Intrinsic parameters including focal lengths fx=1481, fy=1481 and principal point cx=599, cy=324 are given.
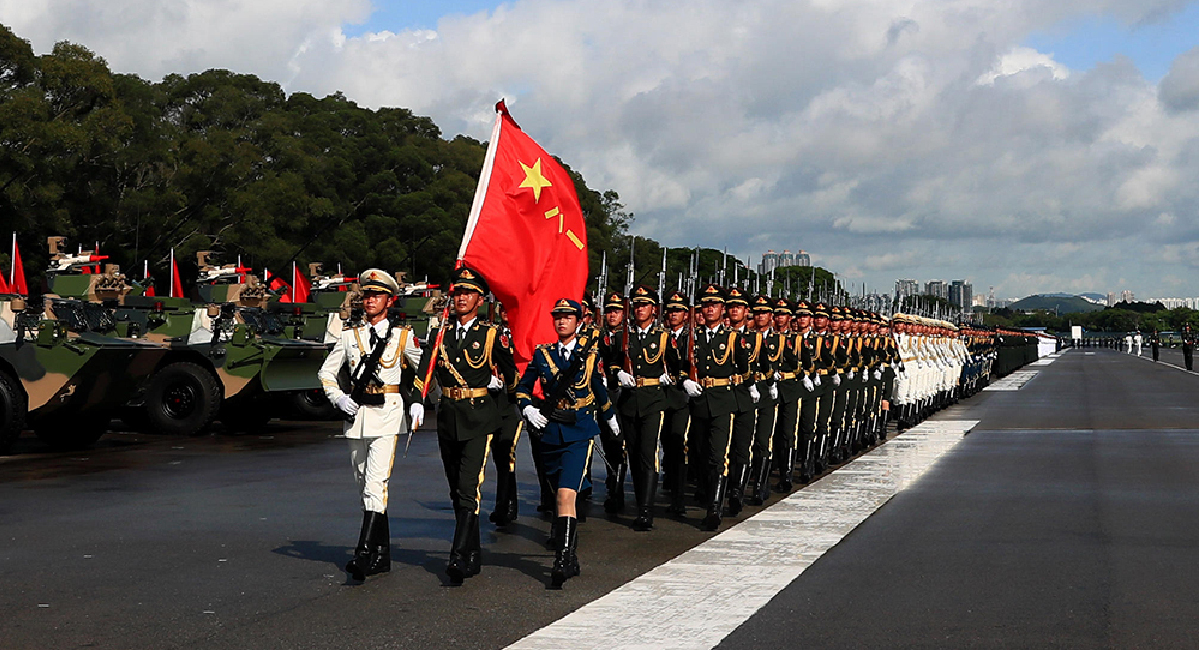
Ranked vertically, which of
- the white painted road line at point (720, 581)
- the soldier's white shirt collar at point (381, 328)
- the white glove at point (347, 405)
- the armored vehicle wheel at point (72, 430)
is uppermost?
the soldier's white shirt collar at point (381, 328)

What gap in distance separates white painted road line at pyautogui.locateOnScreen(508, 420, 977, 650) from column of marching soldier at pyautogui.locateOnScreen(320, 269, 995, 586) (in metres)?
0.45

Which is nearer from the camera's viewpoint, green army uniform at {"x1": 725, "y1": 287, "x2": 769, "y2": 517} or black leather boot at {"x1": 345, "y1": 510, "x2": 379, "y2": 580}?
black leather boot at {"x1": 345, "y1": 510, "x2": 379, "y2": 580}

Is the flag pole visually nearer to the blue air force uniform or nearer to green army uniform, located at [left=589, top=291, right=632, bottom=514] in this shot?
the blue air force uniform

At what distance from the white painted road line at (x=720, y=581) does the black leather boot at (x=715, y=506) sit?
0.17 meters

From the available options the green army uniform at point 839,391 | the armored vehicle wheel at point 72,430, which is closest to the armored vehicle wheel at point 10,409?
the armored vehicle wheel at point 72,430

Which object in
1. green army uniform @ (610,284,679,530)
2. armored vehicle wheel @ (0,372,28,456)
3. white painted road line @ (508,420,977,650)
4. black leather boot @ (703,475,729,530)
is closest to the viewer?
white painted road line @ (508,420,977,650)

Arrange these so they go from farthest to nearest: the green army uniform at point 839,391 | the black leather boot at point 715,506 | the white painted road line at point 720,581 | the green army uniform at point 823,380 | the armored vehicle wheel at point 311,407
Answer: the armored vehicle wheel at point 311,407 < the green army uniform at point 839,391 < the green army uniform at point 823,380 < the black leather boot at point 715,506 < the white painted road line at point 720,581

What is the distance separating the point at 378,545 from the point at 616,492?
3.56 metres

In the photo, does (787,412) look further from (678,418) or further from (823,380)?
(678,418)

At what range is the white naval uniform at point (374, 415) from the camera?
847cm

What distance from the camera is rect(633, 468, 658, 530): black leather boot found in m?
10.8

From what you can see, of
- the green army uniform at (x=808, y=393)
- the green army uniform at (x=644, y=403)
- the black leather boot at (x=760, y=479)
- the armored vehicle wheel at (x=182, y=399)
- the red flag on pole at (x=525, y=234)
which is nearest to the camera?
the red flag on pole at (x=525, y=234)

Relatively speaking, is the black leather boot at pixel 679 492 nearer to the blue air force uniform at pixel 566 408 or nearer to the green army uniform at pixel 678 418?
the green army uniform at pixel 678 418

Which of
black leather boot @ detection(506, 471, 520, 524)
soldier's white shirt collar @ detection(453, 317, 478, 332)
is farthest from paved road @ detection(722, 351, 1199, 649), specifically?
black leather boot @ detection(506, 471, 520, 524)
